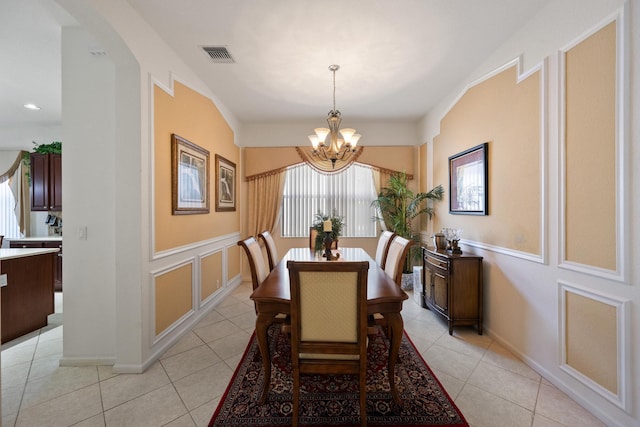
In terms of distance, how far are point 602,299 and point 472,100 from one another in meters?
2.37

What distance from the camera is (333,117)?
118 inches

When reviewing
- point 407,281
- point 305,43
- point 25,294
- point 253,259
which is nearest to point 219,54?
point 305,43

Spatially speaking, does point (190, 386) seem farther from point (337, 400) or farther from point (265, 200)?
point (265, 200)

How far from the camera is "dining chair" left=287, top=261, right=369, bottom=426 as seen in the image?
1.52 metres

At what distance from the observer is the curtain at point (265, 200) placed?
495 cm

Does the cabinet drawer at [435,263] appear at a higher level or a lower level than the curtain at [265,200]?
lower

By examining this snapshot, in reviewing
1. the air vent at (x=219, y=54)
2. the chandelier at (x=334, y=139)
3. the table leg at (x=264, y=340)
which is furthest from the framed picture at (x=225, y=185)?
the table leg at (x=264, y=340)

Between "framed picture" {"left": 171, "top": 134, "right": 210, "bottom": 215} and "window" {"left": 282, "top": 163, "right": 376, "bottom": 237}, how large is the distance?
1831mm

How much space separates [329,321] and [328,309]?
0.08m

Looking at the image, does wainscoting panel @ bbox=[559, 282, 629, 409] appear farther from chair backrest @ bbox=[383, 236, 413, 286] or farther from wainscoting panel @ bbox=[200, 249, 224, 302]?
wainscoting panel @ bbox=[200, 249, 224, 302]

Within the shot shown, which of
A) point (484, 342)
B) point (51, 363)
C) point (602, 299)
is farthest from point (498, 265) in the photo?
point (51, 363)

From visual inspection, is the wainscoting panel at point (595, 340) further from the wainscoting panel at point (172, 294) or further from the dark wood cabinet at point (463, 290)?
the wainscoting panel at point (172, 294)

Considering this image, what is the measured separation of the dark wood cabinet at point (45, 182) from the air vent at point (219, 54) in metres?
3.64

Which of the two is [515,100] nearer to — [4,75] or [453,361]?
[453,361]
